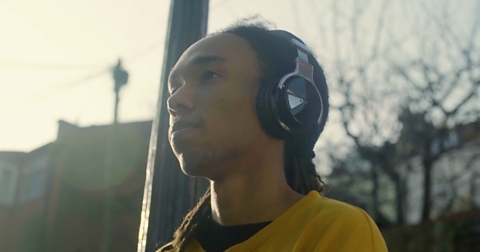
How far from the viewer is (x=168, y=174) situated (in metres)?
1.67

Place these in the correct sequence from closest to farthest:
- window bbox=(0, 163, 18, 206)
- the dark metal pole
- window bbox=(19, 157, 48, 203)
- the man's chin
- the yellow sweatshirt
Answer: the yellow sweatshirt, the man's chin, the dark metal pole, window bbox=(19, 157, 48, 203), window bbox=(0, 163, 18, 206)

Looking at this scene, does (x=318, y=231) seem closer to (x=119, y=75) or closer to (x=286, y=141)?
(x=286, y=141)

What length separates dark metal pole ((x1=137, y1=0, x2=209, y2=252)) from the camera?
5.29 feet

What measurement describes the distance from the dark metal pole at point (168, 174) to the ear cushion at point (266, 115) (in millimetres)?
555

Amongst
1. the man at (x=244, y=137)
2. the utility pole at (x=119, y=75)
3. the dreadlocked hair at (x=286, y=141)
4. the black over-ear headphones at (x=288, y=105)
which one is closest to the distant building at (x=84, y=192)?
the utility pole at (x=119, y=75)

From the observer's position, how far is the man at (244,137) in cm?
120

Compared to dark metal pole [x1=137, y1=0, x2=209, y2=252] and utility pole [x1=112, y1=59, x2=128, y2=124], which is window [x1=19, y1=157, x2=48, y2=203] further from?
dark metal pole [x1=137, y1=0, x2=209, y2=252]

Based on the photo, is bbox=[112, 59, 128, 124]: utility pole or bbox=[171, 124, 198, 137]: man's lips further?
bbox=[112, 59, 128, 124]: utility pole

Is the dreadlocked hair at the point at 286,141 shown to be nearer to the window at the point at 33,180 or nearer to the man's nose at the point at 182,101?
the man's nose at the point at 182,101

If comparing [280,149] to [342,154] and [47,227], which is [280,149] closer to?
[342,154]

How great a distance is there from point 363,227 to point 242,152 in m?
0.41

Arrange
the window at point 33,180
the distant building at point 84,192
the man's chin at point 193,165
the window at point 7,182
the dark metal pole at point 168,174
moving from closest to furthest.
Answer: the man's chin at point 193,165, the dark metal pole at point 168,174, the distant building at point 84,192, the window at point 33,180, the window at point 7,182

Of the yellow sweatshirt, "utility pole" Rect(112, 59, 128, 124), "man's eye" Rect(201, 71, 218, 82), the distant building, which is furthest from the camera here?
the distant building

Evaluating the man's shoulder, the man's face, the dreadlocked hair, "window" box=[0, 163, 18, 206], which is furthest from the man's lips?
"window" box=[0, 163, 18, 206]
